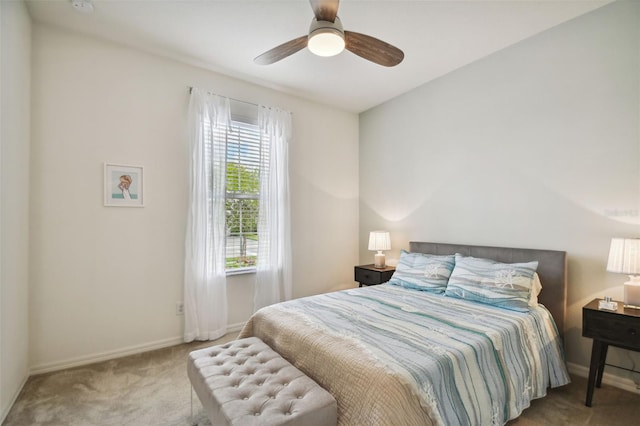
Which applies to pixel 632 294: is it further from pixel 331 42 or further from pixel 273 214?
pixel 273 214

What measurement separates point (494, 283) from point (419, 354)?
4.09ft

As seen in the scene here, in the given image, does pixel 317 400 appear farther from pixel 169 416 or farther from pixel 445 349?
pixel 169 416

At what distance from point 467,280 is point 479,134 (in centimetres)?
155

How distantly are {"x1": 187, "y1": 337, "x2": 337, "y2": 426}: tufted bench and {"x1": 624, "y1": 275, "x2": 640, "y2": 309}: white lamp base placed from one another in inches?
85.7

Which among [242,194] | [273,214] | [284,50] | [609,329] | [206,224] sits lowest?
[609,329]

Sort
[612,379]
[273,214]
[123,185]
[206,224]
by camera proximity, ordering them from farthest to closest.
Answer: [273,214] → [206,224] → [123,185] → [612,379]

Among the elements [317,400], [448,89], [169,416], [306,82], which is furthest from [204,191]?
[448,89]

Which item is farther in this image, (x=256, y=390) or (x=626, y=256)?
(x=626, y=256)

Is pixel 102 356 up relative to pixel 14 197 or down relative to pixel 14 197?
down

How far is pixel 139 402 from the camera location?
2176mm

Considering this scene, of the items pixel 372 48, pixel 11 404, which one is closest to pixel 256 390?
pixel 11 404

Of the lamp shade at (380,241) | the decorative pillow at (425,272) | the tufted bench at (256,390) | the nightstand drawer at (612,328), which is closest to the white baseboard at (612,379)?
the nightstand drawer at (612,328)

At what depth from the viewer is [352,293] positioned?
9.42ft

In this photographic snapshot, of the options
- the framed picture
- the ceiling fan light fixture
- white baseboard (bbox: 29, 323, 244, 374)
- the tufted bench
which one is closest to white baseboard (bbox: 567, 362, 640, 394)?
the tufted bench
